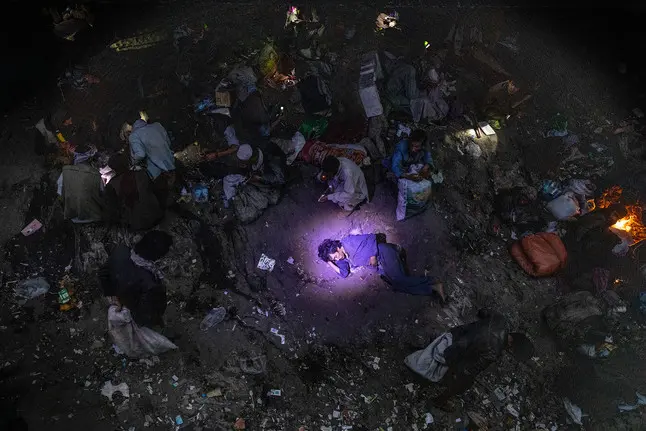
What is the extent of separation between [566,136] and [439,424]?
569 centimetres

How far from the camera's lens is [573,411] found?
18.3 feet

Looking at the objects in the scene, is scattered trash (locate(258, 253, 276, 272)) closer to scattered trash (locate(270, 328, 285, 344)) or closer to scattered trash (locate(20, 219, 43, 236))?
scattered trash (locate(270, 328, 285, 344))

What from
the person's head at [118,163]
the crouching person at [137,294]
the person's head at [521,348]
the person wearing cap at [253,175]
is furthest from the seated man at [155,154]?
the person's head at [521,348]

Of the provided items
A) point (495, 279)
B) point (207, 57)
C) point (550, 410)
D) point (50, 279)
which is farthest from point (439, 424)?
point (207, 57)

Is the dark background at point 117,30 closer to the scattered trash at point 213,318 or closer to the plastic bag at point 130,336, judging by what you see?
the plastic bag at point 130,336

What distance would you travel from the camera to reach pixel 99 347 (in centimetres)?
532

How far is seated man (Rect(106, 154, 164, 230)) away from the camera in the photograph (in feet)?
19.2

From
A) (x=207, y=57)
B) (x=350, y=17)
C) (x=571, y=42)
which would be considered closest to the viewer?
(x=207, y=57)

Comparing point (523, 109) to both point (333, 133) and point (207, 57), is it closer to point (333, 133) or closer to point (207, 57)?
point (333, 133)

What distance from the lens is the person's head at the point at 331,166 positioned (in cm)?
625

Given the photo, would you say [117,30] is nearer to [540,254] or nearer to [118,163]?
[118,163]

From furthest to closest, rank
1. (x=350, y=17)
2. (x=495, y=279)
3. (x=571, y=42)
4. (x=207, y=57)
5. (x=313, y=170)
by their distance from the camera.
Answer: (x=571, y=42) < (x=350, y=17) < (x=207, y=57) < (x=313, y=170) < (x=495, y=279)

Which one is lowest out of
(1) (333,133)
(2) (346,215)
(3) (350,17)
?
(2) (346,215)

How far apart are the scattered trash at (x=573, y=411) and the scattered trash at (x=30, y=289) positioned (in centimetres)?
729
